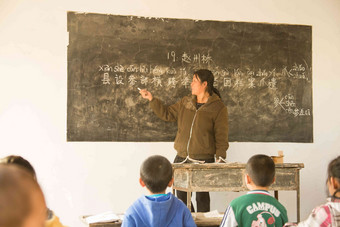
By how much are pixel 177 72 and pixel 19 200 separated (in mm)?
4006

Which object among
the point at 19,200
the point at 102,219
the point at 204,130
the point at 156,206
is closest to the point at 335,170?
the point at 156,206

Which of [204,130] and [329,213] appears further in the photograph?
[204,130]

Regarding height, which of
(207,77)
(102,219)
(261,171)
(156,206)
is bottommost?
(102,219)

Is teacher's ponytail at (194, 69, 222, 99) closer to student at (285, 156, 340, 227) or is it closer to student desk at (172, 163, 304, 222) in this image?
student desk at (172, 163, 304, 222)

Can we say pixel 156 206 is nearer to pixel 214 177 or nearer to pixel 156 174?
pixel 156 174

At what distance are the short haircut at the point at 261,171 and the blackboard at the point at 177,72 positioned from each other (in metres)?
2.24

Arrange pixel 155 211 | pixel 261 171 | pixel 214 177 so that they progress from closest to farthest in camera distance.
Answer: pixel 155 211 → pixel 261 171 → pixel 214 177

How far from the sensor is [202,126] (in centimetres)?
416

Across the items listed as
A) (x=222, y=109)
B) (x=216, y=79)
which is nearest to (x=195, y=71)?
(x=216, y=79)

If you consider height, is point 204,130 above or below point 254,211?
above

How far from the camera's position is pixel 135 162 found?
4.37 metres

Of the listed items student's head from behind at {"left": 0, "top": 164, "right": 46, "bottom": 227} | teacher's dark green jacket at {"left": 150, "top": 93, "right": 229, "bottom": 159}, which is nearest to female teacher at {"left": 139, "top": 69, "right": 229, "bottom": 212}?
teacher's dark green jacket at {"left": 150, "top": 93, "right": 229, "bottom": 159}

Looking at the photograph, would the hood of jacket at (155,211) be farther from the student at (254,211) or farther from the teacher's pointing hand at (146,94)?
the teacher's pointing hand at (146,94)

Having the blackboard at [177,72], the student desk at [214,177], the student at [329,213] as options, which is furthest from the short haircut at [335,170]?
the blackboard at [177,72]
